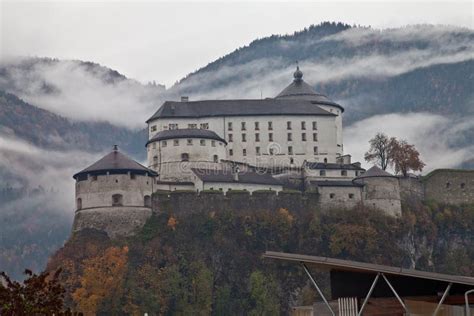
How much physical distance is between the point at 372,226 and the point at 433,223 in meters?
7.61

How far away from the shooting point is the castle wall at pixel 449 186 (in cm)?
11294

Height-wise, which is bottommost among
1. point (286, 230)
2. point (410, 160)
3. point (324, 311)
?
point (324, 311)

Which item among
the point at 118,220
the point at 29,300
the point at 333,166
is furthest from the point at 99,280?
the point at 29,300

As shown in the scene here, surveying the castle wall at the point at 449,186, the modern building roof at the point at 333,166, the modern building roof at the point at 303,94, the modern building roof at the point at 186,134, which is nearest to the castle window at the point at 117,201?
the modern building roof at the point at 186,134

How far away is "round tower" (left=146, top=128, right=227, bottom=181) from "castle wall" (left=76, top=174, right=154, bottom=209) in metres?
6.12

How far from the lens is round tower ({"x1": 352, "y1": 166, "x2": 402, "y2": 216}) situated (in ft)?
351

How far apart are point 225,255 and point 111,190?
1137 cm

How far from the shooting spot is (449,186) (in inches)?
4466

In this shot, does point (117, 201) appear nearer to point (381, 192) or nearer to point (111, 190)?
point (111, 190)

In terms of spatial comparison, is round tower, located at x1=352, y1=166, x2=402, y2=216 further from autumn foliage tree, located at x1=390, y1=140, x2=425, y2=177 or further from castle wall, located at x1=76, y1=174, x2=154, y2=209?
castle wall, located at x1=76, y1=174, x2=154, y2=209

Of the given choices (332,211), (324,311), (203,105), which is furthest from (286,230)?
(324,311)

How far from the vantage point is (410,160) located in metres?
119

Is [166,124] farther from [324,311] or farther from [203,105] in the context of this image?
[324,311]

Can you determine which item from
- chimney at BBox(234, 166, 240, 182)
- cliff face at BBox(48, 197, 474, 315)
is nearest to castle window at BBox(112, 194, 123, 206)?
cliff face at BBox(48, 197, 474, 315)
